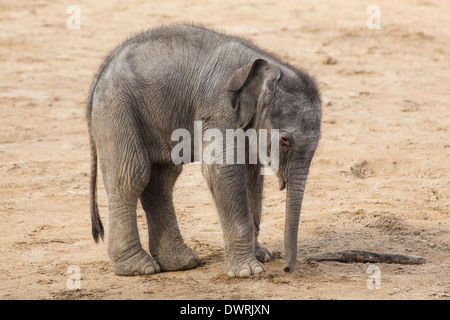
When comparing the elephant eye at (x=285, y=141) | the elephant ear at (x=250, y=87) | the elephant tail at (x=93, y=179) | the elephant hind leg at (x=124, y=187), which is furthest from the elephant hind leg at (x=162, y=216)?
the elephant eye at (x=285, y=141)

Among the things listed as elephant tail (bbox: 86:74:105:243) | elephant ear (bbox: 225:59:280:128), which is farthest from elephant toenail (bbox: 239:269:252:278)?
elephant tail (bbox: 86:74:105:243)

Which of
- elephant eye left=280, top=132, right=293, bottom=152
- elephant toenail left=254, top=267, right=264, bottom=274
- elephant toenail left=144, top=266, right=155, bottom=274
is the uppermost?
elephant eye left=280, top=132, right=293, bottom=152

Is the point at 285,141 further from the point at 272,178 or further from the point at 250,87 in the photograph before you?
the point at 272,178

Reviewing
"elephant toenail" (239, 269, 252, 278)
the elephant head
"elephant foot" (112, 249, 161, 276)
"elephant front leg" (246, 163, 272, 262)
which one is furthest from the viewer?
"elephant front leg" (246, 163, 272, 262)

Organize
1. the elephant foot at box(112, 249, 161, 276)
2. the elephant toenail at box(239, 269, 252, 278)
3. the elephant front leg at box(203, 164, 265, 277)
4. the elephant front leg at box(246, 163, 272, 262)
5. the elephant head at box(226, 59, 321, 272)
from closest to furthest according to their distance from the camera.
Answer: the elephant head at box(226, 59, 321, 272) < the elephant front leg at box(203, 164, 265, 277) < the elephant toenail at box(239, 269, 252, 278) < the elephant foot at box(112, 249, 161, 276) < the elephant front leg at box(246, 163, 272, 262)

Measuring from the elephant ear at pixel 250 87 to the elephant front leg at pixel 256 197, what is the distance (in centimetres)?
60

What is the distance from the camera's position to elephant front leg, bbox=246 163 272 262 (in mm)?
6258

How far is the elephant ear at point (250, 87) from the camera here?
222 inches

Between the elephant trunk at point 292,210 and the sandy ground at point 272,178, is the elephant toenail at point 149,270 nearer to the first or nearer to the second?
the sandy ground at point 272,178

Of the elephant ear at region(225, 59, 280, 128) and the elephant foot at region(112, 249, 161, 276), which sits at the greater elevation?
the elephant ear at region(225, 59, 280, 128)

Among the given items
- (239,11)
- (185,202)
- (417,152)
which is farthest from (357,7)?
(185,202)

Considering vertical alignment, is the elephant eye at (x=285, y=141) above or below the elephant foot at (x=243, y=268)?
above

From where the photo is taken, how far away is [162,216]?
21.0 feet

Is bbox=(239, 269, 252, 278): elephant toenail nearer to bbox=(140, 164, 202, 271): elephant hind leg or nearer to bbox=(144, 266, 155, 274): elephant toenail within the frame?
bbox=(140, 164, 202, 271): elephant hind leg
